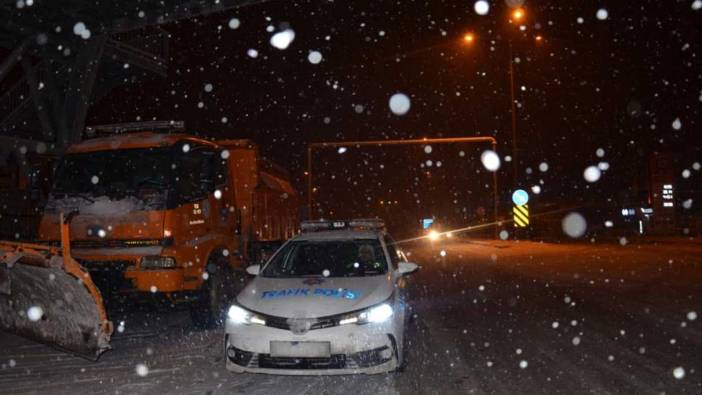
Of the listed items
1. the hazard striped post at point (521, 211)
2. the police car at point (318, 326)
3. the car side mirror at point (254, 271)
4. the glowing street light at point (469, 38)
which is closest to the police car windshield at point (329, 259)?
the car side mirror at point (254, 271)

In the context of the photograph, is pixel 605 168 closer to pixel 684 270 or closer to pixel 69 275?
pixel 684 270

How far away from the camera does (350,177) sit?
31172mm

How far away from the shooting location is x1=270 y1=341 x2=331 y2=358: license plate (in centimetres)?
548

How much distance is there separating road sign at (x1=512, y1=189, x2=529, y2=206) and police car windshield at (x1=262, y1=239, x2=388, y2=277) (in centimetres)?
1876

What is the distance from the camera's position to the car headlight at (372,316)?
564 cm

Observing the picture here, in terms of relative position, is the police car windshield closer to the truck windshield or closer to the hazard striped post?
the truck windshield

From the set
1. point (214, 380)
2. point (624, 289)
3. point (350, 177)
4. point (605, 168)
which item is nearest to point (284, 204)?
point (624, 289)

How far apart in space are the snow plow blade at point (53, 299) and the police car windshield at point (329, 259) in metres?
1.85

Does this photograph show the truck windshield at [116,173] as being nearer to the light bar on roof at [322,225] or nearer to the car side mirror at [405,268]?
the light bar on roof at [322,225]

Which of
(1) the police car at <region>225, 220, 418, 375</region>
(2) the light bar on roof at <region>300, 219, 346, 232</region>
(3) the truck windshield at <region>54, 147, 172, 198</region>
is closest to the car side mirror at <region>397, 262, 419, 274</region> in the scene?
(1) the police car at <region>225, 220, 418, 375</region>

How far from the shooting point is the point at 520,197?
25.3 metres

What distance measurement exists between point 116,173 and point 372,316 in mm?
4519

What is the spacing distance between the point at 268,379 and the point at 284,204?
8062 millimetres

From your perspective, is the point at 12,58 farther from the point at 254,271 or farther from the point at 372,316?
the point at 372,316
